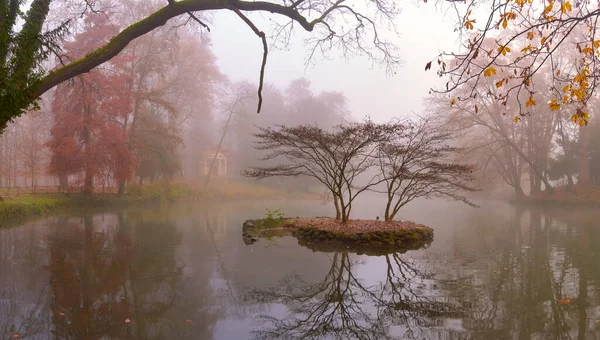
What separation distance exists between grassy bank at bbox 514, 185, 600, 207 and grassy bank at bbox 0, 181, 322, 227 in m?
19.3

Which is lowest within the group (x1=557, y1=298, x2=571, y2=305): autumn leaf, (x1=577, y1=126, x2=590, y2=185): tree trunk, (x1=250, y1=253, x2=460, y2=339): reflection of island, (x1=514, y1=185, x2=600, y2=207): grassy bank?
(x1=250, y1=253, x2=460, y2=339): reflection of island

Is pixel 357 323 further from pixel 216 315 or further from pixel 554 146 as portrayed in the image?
pixel 554 146

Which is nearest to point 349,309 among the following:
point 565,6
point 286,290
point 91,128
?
point 286,290

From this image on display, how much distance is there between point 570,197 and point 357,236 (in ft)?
73.2

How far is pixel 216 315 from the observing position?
5402mm

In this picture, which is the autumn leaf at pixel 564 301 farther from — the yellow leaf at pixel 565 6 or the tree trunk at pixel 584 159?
the tree trunk at pixel 584 159

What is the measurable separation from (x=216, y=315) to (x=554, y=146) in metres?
35.3

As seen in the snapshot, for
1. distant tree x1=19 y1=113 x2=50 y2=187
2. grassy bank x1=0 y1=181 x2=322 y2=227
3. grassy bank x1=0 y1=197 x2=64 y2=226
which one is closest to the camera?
grassy bank x1=0 y1=197 x2=64 y2=226

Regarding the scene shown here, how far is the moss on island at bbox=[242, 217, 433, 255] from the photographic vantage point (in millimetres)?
11016

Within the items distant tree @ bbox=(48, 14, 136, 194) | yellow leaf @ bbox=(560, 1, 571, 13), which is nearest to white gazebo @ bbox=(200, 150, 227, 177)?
distant tree @ bbox=(48, 14, 136, 194)

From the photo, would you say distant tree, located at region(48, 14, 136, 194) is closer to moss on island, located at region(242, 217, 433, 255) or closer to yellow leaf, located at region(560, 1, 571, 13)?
moss on island, located at region(242, 217, 433, 255)

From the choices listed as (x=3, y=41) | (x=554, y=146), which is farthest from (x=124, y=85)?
(x=554, y=146)

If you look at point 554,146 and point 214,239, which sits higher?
point 554,146

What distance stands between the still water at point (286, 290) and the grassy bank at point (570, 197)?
1703cm
